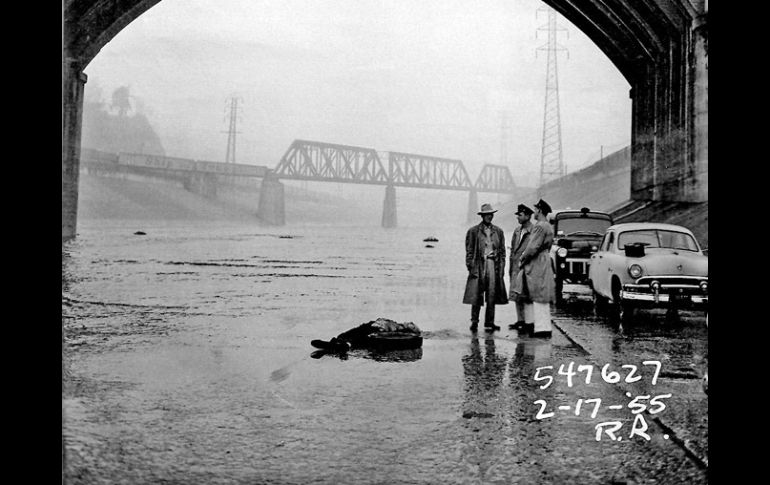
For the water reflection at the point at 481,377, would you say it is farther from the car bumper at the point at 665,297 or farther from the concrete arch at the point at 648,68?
the concrete arch at the point at 648,68

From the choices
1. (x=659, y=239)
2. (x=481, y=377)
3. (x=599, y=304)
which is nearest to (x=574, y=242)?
(x=599, y=304)

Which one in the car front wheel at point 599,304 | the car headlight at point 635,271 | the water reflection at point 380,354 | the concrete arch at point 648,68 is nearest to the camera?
the water reflection at point 380,354

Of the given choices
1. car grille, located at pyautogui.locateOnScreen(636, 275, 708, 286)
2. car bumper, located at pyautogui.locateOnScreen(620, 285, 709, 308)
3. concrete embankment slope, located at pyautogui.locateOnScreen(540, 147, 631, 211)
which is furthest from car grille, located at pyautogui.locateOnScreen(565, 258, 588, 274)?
concrete embankment slope, located at pyautogui.locateOnScreen(540, 147, 631, 211)

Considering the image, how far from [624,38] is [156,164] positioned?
51985 millimetres

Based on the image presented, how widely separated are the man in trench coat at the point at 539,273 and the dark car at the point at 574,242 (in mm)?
3703

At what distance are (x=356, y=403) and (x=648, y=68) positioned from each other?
15.9 metres

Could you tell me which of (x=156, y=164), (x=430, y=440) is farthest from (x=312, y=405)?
(x=156, y=164)

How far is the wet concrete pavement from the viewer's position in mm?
3275

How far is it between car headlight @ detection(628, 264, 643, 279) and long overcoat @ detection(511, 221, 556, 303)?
1376mm

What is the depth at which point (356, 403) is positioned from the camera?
441cm

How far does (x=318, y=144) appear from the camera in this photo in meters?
67.6

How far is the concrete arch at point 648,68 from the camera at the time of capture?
48.7 feet

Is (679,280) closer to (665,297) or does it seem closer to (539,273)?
(665,297)

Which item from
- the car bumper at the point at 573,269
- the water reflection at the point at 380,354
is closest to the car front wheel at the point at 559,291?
the car bumper at the point at 573,269
